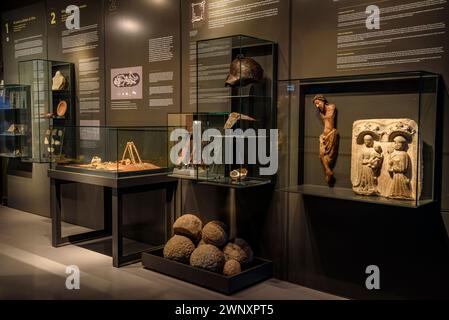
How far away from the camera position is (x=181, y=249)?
12.5ft

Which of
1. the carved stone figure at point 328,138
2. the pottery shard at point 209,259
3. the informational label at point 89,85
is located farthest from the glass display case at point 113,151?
the carved stone figure at point 328,138

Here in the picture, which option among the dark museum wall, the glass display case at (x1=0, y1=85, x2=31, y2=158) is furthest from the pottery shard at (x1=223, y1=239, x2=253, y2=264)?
the glass display case at (x1=0, y1=85, x2=31, y2=158)

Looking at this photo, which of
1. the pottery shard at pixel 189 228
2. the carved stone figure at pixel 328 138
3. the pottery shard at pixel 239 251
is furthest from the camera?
the pottery shard at pixel 189 228

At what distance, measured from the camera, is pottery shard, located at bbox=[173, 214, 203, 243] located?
3.90m

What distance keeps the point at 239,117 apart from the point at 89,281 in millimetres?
1784

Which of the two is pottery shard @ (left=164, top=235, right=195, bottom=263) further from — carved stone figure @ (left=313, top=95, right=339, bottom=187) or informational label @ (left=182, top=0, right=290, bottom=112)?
carved stone figure @ (left=313, top=95, right=339, bottom=187)

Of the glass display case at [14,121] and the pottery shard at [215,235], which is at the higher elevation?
the glass display case at [14,121]

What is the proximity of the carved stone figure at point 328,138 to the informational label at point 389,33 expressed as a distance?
0.28 meters

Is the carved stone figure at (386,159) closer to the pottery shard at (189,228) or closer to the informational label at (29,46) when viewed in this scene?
the pottery shard at (189,228)

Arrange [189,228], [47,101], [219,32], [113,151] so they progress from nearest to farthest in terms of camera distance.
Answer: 1. [189,228]
2. [219,32]
3. [113,151]
4. [47,101]

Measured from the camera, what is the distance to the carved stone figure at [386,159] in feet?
9.35

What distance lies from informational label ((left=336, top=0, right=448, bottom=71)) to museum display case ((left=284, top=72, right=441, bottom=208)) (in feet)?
0.46

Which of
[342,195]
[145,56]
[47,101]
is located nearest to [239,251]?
[342,195]

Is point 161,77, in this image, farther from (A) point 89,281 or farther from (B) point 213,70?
(A) point 89,281
